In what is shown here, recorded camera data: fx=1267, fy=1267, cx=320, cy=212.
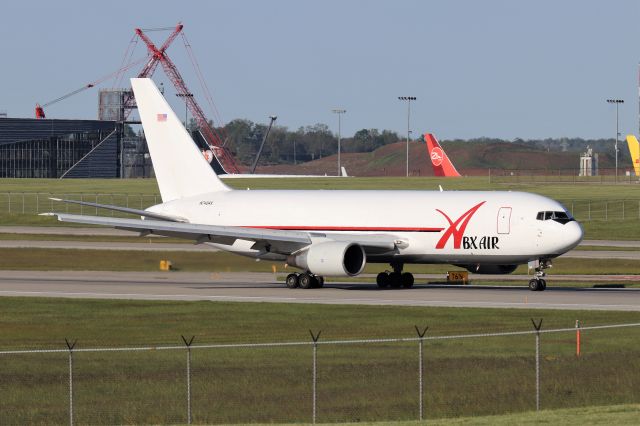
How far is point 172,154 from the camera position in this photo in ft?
186

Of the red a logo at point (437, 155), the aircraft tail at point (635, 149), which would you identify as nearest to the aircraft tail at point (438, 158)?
the red a logo at point (437, 155)

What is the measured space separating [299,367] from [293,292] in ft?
64.3

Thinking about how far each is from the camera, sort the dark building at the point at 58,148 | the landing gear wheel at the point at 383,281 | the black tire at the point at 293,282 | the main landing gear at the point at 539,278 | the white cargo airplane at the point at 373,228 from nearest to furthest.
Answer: the white cargo airplane at the point at 373,228 → the main landing gear at the point at 539,278 → the black tire at the point at 293,282 → the landing gear wheel at the point at 383,281 → the dark building at the point at 58,148

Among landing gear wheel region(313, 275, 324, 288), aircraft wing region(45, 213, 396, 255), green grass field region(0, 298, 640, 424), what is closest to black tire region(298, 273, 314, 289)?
landing gear wheel region(313, 275, 324, 288)

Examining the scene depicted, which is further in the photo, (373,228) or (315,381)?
(373,228)

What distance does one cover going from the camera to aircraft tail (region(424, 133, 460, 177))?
530 ft

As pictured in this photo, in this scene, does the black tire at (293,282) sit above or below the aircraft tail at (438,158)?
below

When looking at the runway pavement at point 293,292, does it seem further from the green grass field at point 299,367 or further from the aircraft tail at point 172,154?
the aircraft tail at point 172,154

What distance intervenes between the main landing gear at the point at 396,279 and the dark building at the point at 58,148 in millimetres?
131780

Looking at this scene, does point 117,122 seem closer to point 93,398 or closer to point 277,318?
point 277,318

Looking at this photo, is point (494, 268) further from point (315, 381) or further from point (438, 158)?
point (438, 158)

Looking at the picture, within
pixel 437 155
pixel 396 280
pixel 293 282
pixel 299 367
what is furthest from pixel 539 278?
pixel 437 155

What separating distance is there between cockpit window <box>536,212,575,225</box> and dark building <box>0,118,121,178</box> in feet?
451

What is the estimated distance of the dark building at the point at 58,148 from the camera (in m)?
178
